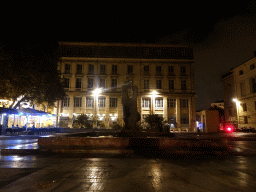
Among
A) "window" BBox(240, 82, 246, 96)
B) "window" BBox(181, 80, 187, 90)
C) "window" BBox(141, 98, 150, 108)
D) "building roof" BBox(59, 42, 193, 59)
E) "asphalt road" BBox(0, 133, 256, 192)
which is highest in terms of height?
"building roof" BBox(59, 42, 193, 59)

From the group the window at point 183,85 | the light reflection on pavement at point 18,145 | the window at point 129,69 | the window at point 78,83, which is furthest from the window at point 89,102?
the light reflection on pavement at point 18,145

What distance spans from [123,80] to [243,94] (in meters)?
23.8

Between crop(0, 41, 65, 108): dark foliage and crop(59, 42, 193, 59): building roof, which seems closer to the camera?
crop(0, 41, 65, 108): dark foliage

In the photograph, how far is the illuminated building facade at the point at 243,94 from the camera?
106ft

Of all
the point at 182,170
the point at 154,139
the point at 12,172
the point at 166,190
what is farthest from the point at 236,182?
the point at 12,172

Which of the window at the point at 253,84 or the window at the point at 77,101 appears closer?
the window at the point at 253,84

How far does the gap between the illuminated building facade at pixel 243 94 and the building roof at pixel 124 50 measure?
10.3 m

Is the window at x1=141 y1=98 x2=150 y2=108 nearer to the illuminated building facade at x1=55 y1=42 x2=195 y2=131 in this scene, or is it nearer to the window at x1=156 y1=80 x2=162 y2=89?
the illuminated building facade at x1=55 y1=42 x2=195 y2=131

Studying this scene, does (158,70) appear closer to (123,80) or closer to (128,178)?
(123,80)

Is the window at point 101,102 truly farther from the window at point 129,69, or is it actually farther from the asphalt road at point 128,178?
the asphalt road at point 128,178

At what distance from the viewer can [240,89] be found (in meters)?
36.2

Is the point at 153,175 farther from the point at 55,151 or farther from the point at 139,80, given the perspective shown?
the point at 139,80

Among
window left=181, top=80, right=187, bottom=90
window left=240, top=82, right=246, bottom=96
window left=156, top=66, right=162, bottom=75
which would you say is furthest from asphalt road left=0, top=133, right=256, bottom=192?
window left=240, top=82, right=246, bottom=96

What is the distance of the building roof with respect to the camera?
3994 centimetres
